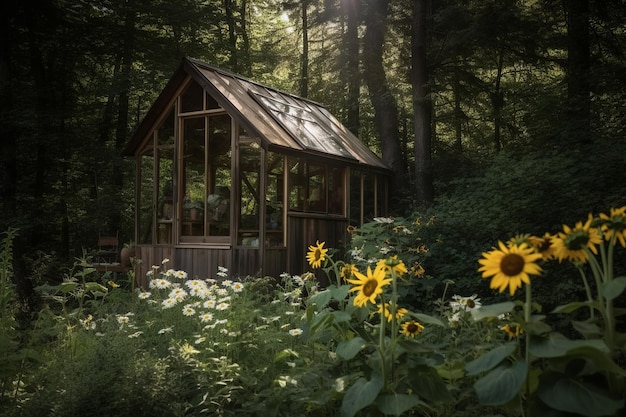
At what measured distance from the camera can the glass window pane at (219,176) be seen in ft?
34.7

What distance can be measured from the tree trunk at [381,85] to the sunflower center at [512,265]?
14078 mm

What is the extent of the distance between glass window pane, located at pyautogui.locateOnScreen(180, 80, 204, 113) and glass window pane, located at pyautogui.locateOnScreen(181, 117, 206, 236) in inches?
8.1

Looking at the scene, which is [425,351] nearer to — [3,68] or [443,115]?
[3,68]

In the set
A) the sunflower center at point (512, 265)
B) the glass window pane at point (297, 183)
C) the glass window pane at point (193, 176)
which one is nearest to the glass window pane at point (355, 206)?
the glass window pane at point (297, 183)

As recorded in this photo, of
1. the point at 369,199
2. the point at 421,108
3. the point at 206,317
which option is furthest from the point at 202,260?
the point at 421,108

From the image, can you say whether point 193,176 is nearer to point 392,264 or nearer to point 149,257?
point 149,257

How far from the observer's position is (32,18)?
14.8m

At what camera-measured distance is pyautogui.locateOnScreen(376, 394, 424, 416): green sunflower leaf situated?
2.36m

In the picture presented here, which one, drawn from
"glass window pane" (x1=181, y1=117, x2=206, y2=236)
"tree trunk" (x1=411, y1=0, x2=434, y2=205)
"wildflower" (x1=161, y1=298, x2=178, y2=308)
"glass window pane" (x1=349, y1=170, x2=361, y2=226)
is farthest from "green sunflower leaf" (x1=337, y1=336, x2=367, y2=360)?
"glass window pane" (x1=349, y1=170, x2=361, y2=226)

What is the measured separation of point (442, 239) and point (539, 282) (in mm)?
1944

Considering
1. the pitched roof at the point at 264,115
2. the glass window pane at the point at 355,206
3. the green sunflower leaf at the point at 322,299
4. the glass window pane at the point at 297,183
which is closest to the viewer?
the green sunflower leaf at the point at 322,299

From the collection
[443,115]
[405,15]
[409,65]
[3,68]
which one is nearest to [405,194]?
[443,115]

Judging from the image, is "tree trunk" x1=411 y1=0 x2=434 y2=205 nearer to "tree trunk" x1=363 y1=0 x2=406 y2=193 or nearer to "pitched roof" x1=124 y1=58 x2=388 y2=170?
"pitched roof" x1=124 y1=58 x2=388 y2=170

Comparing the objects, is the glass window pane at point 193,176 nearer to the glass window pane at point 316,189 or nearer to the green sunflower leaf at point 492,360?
the glass window pane at point 316,189
